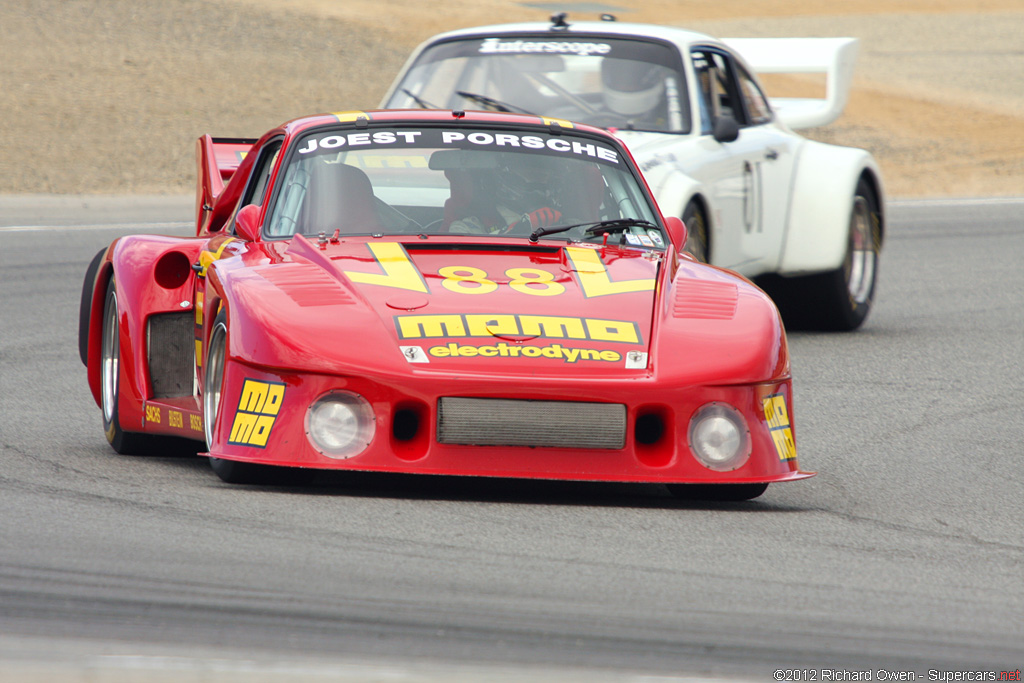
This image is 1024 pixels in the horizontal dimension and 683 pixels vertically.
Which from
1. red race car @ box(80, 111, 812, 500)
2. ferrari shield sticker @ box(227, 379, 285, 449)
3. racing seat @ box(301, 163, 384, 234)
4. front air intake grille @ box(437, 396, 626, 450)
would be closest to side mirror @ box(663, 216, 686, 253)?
red race car @ box(80, 111, 812, 500)

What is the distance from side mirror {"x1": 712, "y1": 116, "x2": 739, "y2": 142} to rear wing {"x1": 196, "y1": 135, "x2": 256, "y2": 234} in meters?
2.78

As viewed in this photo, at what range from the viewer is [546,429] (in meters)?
4.84

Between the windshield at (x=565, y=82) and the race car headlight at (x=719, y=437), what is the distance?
15.2 ft

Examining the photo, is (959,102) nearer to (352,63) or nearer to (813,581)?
(352,63)

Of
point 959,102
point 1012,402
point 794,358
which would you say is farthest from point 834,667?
point 959,102

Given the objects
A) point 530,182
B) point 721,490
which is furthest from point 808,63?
point 721,490

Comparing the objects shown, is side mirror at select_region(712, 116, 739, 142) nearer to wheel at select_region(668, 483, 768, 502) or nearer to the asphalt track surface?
the asphalt track surface

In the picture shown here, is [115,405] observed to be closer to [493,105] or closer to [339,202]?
[339,202]

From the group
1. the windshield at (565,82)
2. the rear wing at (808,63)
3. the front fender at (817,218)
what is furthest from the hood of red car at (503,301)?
the rear wing at (808,63)

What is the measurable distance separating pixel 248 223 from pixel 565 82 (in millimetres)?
4168

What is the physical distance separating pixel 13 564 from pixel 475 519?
1.31 meters

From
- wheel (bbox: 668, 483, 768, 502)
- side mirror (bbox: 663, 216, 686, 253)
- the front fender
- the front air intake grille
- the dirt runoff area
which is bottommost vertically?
the dirt runoff area

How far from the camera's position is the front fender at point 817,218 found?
10.2 metres

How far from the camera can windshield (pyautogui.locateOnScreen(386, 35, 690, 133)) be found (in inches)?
377
